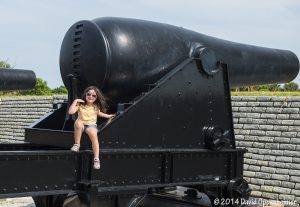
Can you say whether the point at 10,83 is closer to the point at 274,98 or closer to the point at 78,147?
the point at 274,98

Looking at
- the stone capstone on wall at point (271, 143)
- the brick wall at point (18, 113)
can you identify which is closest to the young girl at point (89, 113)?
the stone capstone on wall at point (271, 143)

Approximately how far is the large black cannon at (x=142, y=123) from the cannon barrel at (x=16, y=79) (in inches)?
158

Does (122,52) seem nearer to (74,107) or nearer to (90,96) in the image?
(90,96)

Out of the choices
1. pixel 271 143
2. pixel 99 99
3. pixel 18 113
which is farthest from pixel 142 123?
pixel 18 113

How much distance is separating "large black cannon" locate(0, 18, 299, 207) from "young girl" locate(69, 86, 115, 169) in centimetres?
9

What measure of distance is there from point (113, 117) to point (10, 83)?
17.7ft

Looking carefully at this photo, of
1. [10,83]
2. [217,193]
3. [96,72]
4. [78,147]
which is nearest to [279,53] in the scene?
[217,193]

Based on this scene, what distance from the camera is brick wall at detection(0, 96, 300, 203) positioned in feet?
29.5

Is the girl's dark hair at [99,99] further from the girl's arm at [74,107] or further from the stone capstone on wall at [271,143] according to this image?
the stone capstone on wall at [271,143]

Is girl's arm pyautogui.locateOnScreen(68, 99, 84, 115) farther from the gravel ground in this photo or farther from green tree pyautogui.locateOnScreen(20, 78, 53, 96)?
green tree pyautogui.locateOnScreen(20, 78, 53, 96)

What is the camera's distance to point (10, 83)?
9.39 m

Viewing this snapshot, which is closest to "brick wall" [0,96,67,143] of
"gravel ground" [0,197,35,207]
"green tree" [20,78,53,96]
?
"gravel ground" [0,197,35,207]

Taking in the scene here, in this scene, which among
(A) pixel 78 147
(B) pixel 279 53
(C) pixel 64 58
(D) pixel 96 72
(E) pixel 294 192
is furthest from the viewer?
(E) pixel 294 192

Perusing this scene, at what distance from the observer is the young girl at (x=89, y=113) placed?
423 centimetres
